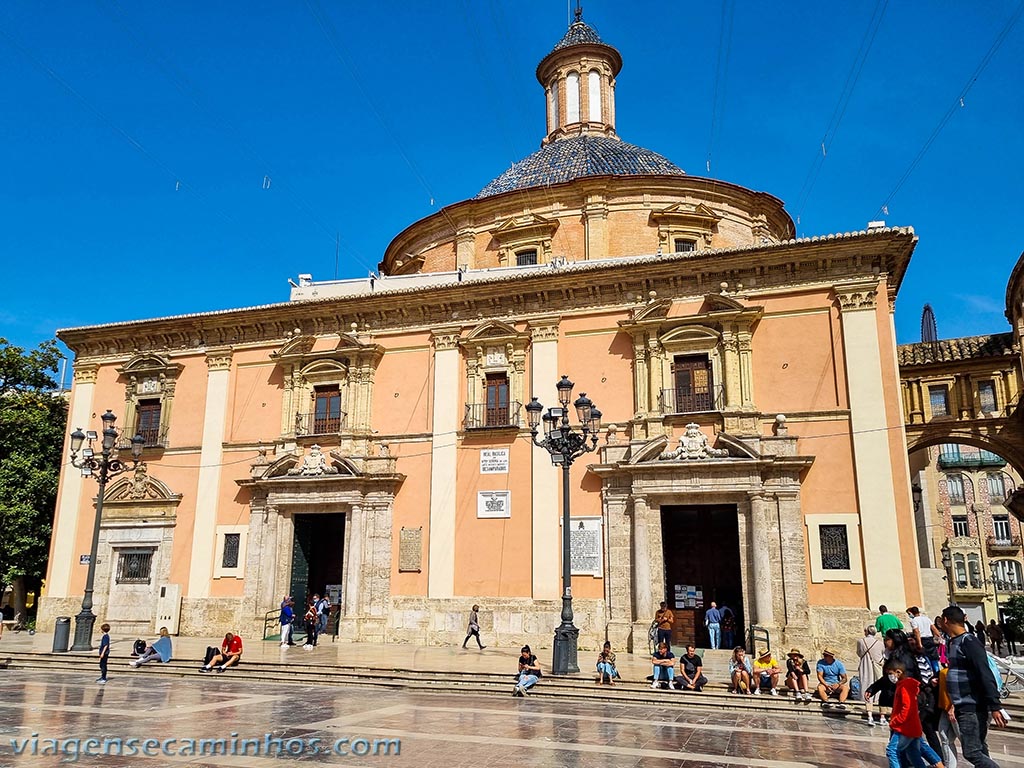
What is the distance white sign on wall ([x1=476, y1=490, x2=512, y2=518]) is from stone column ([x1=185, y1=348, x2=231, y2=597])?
739cm

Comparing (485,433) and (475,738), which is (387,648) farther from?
(475,738)

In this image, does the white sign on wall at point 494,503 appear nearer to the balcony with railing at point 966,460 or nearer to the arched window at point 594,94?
the arched window at point 594,94

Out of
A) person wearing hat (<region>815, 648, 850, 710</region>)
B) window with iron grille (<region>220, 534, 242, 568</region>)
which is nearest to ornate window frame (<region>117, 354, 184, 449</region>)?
window with iron grille (<region>220, 534, 242, 568</region>)

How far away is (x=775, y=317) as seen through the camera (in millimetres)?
17875

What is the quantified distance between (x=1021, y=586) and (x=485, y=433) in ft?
121

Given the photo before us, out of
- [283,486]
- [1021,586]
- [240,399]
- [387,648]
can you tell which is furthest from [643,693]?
[1021,586]

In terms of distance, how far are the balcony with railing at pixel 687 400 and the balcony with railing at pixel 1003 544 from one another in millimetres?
34044

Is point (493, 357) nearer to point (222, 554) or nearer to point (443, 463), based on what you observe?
point (443, 463)

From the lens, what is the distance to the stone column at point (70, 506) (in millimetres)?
22062

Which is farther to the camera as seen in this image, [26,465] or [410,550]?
[26,465]

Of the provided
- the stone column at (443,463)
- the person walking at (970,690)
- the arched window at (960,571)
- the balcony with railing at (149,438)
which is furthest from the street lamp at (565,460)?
the arched window at (960,571)

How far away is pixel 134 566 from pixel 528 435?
37.8 feet

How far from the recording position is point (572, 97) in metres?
30.1

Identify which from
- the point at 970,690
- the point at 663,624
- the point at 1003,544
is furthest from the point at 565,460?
the point at 1003,544
